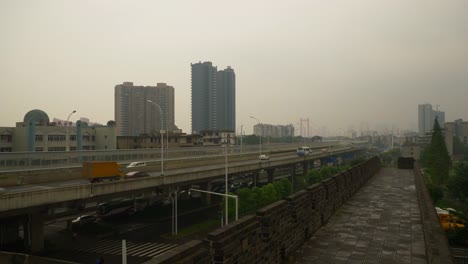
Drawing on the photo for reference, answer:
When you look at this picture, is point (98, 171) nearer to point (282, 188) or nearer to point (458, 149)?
point (282, 188)

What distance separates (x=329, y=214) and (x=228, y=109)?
568ft

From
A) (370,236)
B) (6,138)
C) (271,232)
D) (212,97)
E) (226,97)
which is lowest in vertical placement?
(370,236)

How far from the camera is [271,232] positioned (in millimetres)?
11531

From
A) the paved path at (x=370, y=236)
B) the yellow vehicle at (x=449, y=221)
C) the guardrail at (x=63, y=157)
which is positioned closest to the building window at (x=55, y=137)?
the guardrail at (x=63, y=157)

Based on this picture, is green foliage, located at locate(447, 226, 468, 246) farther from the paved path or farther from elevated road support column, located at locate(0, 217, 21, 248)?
elevated road support column, located at locate(0, 217, 21, 248)

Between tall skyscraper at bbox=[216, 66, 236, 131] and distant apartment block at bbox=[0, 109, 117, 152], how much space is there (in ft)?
335

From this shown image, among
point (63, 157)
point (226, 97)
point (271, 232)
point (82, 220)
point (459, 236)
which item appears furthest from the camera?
point (226, 97)

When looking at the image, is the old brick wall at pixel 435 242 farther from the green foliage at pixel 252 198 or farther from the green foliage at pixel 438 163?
the green foliage at pixel 438 163

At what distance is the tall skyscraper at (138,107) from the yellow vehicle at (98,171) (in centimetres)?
11803

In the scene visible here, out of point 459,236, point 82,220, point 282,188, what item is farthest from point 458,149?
point 82,220

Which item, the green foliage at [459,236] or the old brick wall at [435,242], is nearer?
the old brick wall at [435,242]

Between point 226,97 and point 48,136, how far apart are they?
123 m

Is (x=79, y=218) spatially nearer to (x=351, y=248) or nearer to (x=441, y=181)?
(x=351, y=248)

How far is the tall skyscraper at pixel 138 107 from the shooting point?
156250mm
